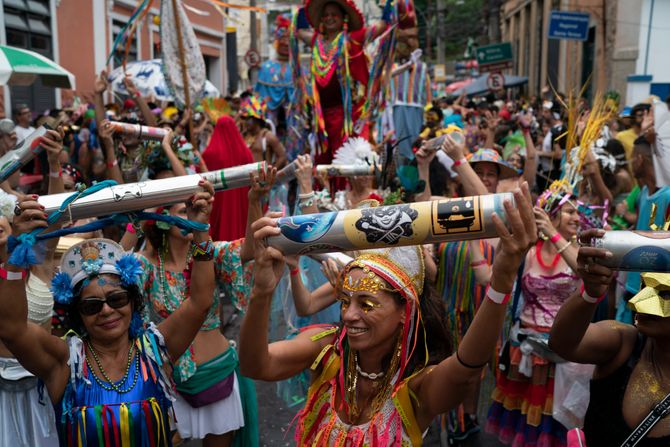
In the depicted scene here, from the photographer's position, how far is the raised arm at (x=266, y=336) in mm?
2127

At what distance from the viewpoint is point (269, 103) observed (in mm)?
13828

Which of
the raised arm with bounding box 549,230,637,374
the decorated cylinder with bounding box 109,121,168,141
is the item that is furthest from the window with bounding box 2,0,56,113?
the raised arm with bounding box 549,230,637,374

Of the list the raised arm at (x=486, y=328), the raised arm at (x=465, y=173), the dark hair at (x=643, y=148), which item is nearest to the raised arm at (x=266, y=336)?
the raised arm at (x=486, y=328)

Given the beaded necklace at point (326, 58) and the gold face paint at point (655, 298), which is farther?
the beaded necklace at point (326, 58)

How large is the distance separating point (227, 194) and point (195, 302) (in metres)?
2.57

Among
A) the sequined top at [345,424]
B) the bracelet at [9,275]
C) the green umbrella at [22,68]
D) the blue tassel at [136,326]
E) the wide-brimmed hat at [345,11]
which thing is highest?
the wide-brimmed hat at [345,11]

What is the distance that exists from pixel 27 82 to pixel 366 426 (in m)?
5.77

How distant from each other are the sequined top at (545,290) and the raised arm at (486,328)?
191cm

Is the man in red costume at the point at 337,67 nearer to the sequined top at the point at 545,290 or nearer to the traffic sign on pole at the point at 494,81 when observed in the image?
the sequined top at the point at 545,290

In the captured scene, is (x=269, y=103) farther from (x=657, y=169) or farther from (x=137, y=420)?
(x=137, y=420)

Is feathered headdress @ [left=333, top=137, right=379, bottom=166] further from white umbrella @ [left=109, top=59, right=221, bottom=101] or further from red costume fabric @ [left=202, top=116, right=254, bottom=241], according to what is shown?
white umbrella @ [left=109, top=59, right=221, bottom=101]

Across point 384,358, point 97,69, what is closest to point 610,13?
point 97,69

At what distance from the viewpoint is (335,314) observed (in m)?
4.77

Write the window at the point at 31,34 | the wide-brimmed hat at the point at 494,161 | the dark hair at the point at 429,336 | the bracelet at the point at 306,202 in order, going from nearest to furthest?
the dark hair at the point at 429,336, the bracelet at the point at 306,202, the wide-brimmed hat at the point at 494,161, the window at the point at 31,34
